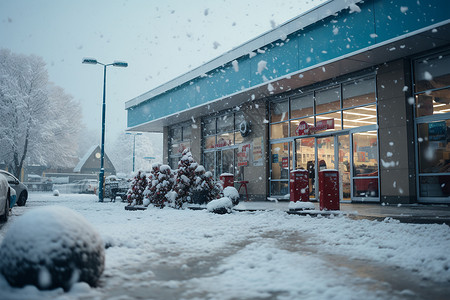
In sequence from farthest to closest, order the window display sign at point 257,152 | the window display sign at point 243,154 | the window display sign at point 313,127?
the window display sign at point 243,154 < the window display sign at point 257,152 < the window display sign at point 313,127

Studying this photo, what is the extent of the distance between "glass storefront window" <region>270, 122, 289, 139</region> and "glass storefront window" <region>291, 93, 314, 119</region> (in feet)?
2.31

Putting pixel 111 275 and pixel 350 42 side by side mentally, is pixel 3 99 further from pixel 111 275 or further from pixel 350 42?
pixel 111 275

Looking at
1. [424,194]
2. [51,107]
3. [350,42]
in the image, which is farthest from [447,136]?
[51,107]

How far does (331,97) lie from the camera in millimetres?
16109

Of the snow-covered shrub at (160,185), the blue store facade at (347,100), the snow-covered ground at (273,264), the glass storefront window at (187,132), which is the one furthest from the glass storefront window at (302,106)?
the snow-covered ground at (273,264)

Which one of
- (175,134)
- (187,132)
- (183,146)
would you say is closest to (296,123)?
(187,132)

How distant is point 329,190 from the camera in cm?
1081

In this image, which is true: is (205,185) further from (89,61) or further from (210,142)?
(89,61)

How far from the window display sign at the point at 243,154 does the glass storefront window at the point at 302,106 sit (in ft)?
11.2

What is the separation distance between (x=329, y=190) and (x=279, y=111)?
8.70m

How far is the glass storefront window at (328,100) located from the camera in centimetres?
1582

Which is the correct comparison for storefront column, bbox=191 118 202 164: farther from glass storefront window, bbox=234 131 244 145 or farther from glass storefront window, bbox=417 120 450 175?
glass storefront window, bbox=417 120 450 175

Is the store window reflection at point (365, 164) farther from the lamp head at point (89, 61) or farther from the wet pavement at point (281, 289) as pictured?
the lamp head at point (89, 61)

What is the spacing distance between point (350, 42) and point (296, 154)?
20.4ft
